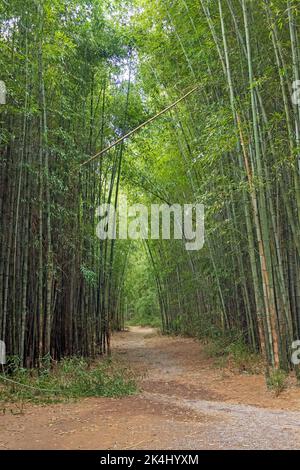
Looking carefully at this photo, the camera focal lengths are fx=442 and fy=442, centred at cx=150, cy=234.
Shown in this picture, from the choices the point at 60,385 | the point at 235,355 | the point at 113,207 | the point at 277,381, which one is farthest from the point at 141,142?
the point at 277,381

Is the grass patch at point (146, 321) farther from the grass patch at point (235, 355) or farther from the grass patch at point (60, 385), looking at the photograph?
the grass patch at point (60, 385)

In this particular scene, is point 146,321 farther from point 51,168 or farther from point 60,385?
point 60,385

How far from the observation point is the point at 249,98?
4.21 metres

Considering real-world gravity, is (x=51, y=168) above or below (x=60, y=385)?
above

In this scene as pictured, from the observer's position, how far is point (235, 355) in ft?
18.3

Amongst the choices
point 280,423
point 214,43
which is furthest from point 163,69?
point 280,423

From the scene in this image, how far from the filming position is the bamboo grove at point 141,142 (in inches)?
164

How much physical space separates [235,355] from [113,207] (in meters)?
3.24

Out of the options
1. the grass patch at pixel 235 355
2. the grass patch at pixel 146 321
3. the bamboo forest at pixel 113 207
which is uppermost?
the bamboo forest at pixel 113 207

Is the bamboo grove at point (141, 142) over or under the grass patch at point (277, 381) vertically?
over

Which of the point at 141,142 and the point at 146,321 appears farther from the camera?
the point at 146,321

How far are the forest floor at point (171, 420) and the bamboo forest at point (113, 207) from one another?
0.07 ft

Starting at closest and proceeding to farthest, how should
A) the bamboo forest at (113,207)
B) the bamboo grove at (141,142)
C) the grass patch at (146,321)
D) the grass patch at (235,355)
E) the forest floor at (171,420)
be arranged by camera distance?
the forest floor at (171,420) → the bamboo forest at (113,207) → the bamboo grove at (141,142) → the grass patch at (235,355) → the grass patch at (146,321)

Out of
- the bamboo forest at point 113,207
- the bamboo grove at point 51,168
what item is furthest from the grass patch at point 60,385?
the bamboo grove at point 51,168
